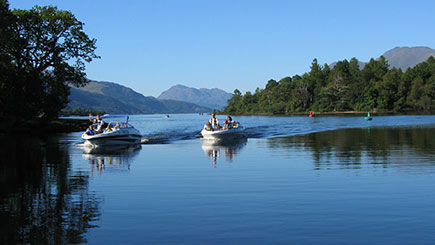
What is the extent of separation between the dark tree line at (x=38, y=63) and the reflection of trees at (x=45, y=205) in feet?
123

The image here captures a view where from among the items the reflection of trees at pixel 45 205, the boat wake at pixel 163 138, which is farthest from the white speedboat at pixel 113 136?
the reflection of trees at pixel 45 205

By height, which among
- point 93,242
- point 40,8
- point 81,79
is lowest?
point 93,242

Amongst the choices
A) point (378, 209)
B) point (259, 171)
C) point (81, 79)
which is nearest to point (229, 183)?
point (259, 171)

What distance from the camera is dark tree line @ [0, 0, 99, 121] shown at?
54719 millimetres

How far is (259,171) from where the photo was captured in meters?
19.3

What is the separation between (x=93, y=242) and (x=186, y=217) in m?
2.65

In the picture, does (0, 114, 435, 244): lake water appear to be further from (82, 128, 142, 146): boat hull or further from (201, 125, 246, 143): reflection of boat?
(201, 125, 246, 143): reflection of boat

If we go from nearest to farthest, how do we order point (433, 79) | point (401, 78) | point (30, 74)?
point (30, 74) → point (433, 79) → point (401, 78)

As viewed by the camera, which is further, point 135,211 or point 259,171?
point 259,171

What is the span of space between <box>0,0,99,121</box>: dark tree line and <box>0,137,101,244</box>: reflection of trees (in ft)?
123

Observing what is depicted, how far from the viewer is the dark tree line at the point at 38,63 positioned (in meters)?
54.7

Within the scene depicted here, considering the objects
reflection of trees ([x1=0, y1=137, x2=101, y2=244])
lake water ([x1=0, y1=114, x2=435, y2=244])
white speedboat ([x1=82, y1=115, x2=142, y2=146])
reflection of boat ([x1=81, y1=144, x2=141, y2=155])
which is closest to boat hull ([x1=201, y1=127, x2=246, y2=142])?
white speedboat ([x1=82, y1=115, x2=142, y2=146])

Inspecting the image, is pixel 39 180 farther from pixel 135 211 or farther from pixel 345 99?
pixel 345 99

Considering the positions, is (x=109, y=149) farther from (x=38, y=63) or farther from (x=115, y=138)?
(x=38, y=63)
